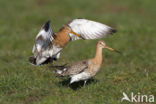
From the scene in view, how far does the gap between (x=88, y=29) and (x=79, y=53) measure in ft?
8.00

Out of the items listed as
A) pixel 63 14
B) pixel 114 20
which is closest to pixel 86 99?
pixel 114 20

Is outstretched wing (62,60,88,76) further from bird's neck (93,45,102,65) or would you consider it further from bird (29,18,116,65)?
bird (29,18,116,65)

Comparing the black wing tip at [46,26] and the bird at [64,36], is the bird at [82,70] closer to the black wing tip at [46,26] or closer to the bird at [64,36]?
the black wing tip at [46,26]

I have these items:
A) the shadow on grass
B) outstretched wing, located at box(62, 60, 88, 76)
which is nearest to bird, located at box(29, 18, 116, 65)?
the shadow on grass

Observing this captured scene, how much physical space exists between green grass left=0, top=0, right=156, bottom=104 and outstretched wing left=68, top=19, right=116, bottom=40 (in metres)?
1.06

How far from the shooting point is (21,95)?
7.95 meters

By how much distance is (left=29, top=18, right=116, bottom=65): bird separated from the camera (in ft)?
32.0

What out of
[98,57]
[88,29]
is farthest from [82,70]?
[88,29]

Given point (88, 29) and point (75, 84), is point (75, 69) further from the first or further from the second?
point (88, 29)

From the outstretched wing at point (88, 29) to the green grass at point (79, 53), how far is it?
1.06 m

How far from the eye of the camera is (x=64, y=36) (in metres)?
10.4

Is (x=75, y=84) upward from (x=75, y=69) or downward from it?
downward

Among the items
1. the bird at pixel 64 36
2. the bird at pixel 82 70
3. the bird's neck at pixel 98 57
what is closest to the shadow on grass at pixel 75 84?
the bird at pixel 82 70

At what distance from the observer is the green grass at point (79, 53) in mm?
8227
